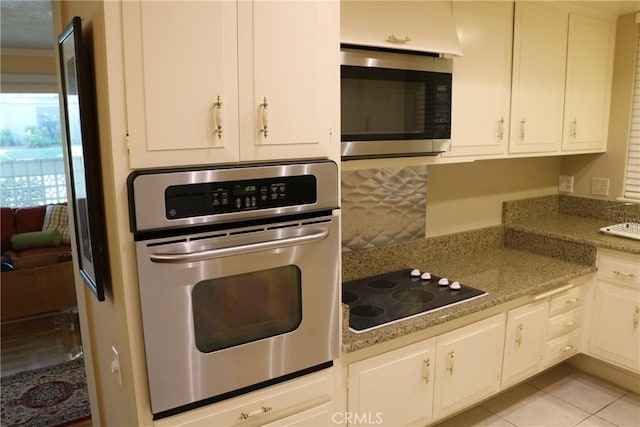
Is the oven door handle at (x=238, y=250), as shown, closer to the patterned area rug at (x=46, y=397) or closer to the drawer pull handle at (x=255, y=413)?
the drawer pull handle at (x=255, y=413)

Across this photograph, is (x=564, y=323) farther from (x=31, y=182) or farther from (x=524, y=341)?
(x=31, y=182)

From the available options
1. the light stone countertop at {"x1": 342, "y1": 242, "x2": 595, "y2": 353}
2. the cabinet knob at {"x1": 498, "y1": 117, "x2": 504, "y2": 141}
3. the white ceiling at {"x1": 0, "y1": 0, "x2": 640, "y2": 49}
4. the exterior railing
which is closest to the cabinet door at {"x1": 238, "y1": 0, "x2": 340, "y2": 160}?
the light stone countertop at {"x1": 342, "y1": 242, "x2": 595, "y2": 353}

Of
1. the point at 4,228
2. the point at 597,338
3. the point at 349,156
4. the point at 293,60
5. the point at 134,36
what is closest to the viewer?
the point at 134,36

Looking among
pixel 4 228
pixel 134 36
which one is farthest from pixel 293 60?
pixel 4 228

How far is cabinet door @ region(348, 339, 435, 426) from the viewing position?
1955 millimetres

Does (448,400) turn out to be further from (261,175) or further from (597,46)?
(597,46)

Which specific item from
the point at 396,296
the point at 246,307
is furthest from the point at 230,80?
the point at 396,296

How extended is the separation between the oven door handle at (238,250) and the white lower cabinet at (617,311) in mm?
2018

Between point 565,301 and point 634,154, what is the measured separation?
1.21 meters

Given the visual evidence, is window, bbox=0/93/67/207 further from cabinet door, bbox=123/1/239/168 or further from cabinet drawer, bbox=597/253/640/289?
cabinet drawer, bbox=597/253/640/289

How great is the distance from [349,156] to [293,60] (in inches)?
21.0

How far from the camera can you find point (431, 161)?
230 cm

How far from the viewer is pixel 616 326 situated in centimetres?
281

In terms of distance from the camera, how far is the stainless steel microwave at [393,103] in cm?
192
